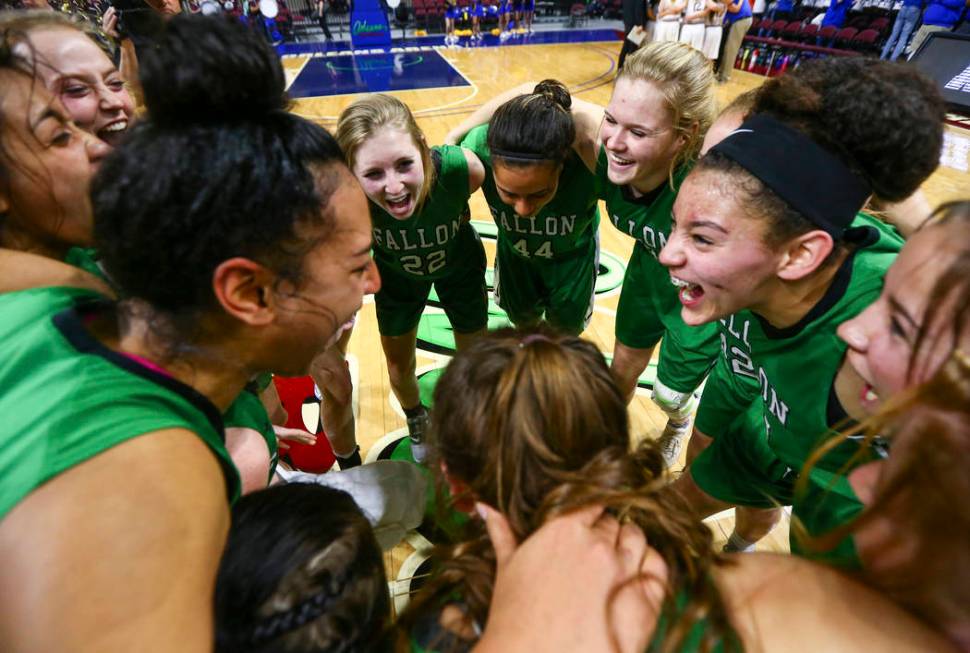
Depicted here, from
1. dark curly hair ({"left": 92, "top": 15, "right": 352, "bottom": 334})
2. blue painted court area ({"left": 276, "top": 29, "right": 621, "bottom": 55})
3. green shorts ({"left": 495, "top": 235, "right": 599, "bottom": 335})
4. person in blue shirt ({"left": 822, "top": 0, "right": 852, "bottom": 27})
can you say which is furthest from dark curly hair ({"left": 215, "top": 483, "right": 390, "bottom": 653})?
blue painted court area ({"left": 276, "top": 29, "right": 621, "bottom": 55})

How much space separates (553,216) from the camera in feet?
7.86

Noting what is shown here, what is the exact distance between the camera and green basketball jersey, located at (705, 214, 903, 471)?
4.30 feet

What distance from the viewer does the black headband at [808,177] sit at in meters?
1.24

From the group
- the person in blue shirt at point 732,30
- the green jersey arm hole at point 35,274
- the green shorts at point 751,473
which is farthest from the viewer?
the person in blue shirt at point 732,30

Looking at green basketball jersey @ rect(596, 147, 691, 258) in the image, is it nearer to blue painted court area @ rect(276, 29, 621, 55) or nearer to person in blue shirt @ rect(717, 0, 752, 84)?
person in blue shirt @ rect(717, 0, 752, 84)

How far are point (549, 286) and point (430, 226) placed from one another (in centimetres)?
84

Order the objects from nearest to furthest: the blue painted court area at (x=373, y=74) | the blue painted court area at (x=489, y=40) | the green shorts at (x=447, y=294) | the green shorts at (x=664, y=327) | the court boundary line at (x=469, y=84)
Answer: the green shorts at (x=664, y=327), the green shorts at (x=447, y=294), the court boundary line at (x=469, y=84), the blue painted court area at (x=373, y=74), the blue painted court area at (x=489, y=40)

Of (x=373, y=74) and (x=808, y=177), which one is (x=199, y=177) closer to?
(x=808, y=177)

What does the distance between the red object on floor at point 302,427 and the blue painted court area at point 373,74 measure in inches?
315

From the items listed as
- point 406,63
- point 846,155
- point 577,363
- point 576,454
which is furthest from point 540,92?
point 406,63

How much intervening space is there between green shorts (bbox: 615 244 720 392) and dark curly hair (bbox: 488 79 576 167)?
2.25ft

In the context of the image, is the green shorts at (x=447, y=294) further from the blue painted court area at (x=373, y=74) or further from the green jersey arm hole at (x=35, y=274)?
the blue painted court area at (x=373, y=74)

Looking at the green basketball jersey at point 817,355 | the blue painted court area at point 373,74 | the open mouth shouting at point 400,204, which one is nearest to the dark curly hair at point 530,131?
the open mouth shouting at point 400,204

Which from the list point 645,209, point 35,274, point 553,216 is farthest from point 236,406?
point 645,209
